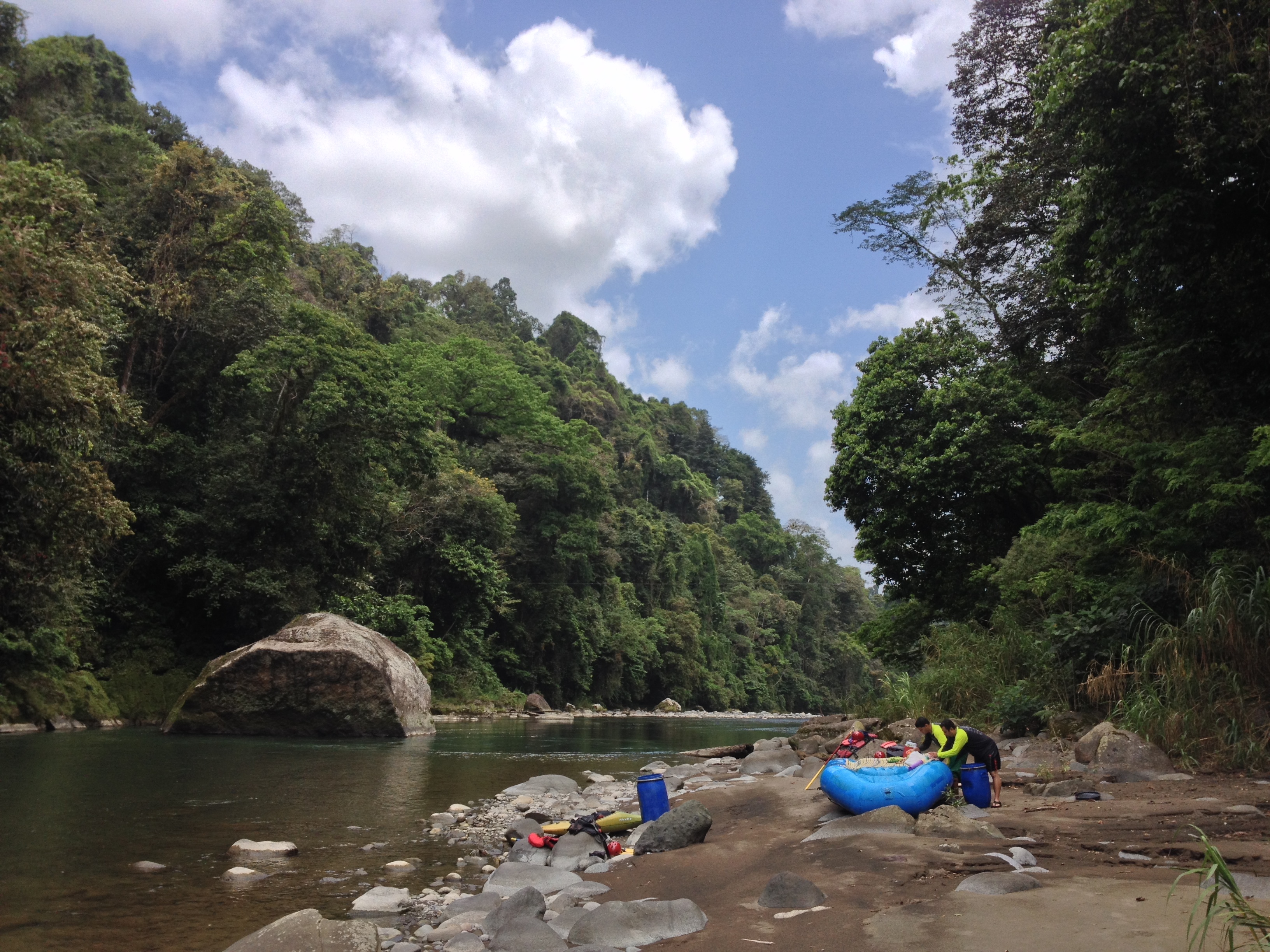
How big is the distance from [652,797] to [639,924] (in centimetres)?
293

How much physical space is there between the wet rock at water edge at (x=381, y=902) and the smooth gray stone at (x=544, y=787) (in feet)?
15.0

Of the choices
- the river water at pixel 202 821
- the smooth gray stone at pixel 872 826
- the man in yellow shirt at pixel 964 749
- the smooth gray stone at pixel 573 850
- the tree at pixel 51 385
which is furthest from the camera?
the tree at pixel 51 385

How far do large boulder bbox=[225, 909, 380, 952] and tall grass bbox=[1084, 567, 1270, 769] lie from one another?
6.85 m

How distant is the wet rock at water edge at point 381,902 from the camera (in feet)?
16.9

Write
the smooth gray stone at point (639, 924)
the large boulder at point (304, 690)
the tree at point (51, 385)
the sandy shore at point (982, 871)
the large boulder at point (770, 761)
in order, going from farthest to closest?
the large boulder at point (304, 690)
the large boulder at point (770, 761)
the tree at point (51, 385)
the smooth gray stone at point (639, 924)
the sandy shore at point (982, 871)

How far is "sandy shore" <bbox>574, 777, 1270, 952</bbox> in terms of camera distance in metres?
3.37

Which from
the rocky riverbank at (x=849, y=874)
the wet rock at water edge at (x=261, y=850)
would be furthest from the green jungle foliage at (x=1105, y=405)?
the wet rock at water edge at (x=261, y=850)

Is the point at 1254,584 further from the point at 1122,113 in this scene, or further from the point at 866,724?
the point at 866,724

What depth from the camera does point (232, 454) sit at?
2170 cm

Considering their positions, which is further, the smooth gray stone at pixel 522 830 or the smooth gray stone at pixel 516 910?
the smooth gray stone at pixel 522 830

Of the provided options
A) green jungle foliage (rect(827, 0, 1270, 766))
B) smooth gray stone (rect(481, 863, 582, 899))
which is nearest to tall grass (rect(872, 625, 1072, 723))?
green jungle foliage (rect(827, 0, 1270, 766))

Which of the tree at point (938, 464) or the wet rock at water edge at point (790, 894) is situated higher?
the tree at point (938, 464)

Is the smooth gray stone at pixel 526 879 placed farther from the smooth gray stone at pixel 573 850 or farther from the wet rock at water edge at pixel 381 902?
the wet rock at water edge at pixel 381 902

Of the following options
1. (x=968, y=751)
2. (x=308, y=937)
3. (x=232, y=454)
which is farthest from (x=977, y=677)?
(x=232, y=454)
